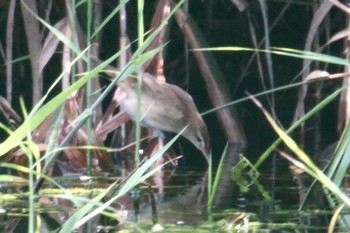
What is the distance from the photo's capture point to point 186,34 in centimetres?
518

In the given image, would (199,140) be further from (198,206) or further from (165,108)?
(198,206)

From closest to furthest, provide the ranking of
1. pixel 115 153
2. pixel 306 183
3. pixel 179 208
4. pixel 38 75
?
pixel 179 208
pixel 306 183
pixel 38 75
pixel 115 153

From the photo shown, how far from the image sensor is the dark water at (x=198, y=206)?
3377 mm

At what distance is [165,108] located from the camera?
16.7 ft

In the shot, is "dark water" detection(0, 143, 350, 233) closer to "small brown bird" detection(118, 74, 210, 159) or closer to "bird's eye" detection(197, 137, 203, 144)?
"small brown bird" detection(118, 74, 210, 159)

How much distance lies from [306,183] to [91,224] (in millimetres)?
1231

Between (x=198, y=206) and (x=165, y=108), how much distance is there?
4.41 feet

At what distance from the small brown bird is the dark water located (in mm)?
446

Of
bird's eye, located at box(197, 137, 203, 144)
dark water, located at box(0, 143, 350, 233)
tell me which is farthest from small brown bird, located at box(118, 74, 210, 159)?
dark water, located at box(0, 143, 350, 233)

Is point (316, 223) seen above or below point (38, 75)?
below

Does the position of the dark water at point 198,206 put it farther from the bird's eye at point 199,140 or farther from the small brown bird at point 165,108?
the bird's eye at point 199,140

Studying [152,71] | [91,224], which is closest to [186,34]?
[152,71]

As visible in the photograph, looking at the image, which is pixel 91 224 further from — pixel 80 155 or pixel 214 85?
pixel 214 85

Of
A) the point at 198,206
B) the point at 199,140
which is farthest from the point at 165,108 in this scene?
the point at 198,206
